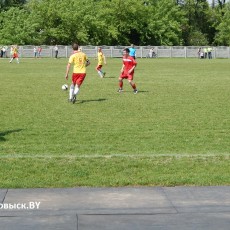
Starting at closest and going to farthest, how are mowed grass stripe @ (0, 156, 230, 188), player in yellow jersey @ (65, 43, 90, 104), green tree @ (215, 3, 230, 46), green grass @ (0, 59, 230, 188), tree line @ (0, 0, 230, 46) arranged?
mowed grass stripe @ (0, 156, 230, 188)
green grass @ (0, 59, 230, 188)
player in yellow jersey @ (65, 43, 90, 104)
tree line @ (0, 0, 230, 46)
green tree @ (215, 3, 230, 46)

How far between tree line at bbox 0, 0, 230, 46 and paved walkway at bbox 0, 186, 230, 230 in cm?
6761

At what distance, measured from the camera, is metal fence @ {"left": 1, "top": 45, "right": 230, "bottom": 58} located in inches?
2741

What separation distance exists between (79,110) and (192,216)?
396 inches

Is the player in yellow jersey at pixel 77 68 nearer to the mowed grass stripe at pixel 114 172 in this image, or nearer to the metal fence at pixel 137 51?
the mowed grass stripe at pixel 114 172

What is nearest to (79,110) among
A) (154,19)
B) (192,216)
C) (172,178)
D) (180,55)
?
(172,178)

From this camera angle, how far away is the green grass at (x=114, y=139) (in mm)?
7758

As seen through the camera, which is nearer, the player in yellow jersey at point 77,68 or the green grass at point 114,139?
the green grass at point 114,139

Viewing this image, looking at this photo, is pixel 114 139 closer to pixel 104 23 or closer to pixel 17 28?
pixel 17 28

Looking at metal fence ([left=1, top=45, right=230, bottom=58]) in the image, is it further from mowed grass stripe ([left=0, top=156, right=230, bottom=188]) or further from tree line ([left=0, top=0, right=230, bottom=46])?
mowed grass stripe ([left=0, top=156, right=230, bottom=188])

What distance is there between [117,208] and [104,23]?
7243 cm

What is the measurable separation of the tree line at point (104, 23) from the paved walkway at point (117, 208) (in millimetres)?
67609

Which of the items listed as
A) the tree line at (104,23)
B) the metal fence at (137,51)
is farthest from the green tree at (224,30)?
the metal fence at (137,51)

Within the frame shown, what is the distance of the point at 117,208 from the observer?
20.1ft

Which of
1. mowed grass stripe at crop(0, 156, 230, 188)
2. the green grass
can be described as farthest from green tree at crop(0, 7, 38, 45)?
mowed grass stripe at crop(0, 156, 230, 188)
